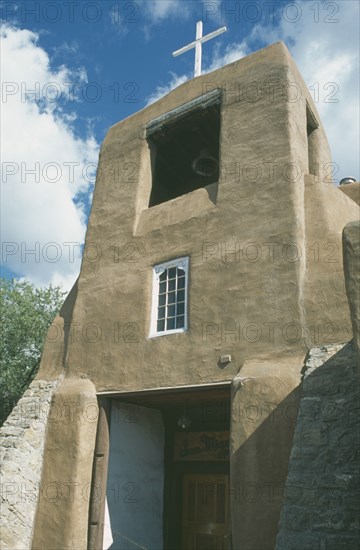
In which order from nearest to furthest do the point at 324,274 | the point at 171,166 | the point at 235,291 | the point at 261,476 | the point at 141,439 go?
the point at 261,476, the point at 324,274, the point at 235,291, the point at 141,439, the point at 171,166

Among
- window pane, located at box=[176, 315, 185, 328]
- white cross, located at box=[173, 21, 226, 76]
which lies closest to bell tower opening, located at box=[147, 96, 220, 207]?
white cross, located at box=[173, 21, 226, 76]

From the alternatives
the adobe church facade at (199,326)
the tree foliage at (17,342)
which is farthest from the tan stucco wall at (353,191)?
the tree foliage at (17,342)

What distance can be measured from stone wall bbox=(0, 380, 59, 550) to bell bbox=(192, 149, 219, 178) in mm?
6819

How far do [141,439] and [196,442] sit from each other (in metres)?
1.34

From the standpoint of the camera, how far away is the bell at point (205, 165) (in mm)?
12883

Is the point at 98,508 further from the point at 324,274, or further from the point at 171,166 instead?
the point at 171,166

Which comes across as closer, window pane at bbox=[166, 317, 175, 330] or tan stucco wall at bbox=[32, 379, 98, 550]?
tan stucco wall at bbox=[32, 379, 98, 550]

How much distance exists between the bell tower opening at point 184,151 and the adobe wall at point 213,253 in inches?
17.1

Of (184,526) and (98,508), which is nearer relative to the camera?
(98,508)

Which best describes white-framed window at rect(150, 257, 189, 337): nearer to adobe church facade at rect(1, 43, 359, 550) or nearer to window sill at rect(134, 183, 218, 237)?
adobe church facade at rect(1, 43, 359, 550)

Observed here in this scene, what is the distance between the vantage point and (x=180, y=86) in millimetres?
12500

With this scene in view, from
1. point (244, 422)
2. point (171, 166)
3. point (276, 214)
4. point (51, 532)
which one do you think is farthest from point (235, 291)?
point (171, 166)

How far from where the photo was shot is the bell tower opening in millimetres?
12273

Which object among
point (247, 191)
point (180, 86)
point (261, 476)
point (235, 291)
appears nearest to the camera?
point (261, 476)
